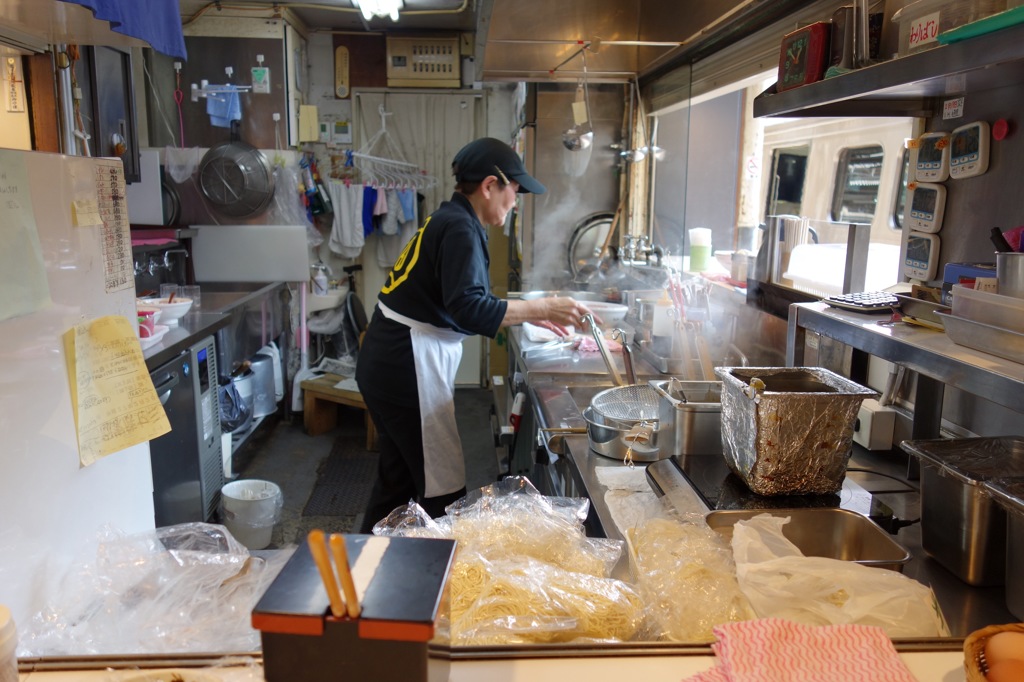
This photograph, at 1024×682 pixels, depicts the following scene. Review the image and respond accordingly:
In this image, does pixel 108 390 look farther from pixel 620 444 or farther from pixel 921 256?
pixel 921 256

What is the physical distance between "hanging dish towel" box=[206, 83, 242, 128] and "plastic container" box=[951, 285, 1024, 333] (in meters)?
5.28

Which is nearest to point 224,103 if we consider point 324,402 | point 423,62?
point 423,62

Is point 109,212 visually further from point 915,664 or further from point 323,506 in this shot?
point 323,506

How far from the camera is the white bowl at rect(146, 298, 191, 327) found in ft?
11.1

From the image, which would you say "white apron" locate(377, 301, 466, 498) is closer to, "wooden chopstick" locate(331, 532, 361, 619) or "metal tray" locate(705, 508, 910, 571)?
"metal tray" locate(705, 508, 910, 571)

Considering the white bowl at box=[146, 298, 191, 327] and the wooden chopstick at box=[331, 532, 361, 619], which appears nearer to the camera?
the wooden chopstick at box=[331, 532, 361, 619]

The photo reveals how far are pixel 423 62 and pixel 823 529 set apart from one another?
18.2 feet

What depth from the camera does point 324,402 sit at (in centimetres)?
547

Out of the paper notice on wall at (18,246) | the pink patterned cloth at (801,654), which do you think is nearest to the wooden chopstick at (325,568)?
the pink patterned cloth at (801,654)

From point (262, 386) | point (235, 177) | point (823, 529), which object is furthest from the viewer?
point (235, 177)

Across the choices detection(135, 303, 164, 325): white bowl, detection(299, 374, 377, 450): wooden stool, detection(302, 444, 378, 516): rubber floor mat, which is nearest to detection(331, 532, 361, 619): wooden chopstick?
detection(135, 303, 164, 325): white bowl

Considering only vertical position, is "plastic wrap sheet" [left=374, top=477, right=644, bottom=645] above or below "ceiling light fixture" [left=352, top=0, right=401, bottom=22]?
below

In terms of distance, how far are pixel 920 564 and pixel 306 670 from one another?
121cm

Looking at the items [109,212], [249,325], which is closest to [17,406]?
[109,212]
